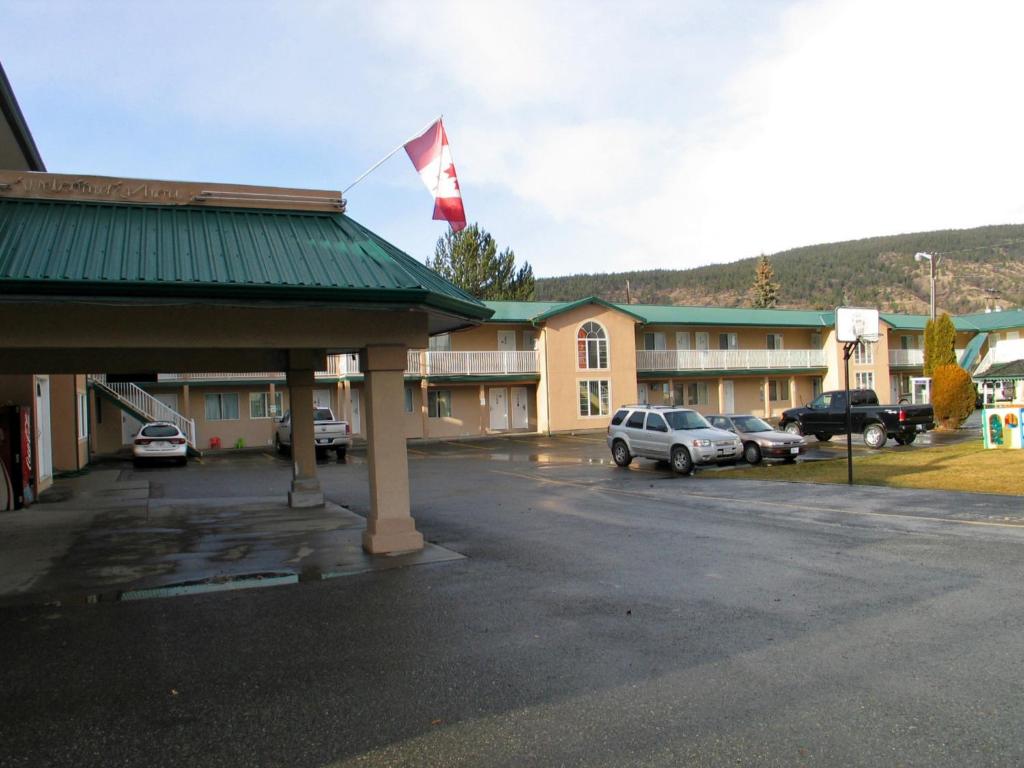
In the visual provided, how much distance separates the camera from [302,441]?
15.3 metres

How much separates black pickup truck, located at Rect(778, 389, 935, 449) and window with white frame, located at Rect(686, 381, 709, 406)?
16285 millimetres

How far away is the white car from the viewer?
2739cm

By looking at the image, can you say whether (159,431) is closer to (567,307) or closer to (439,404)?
(439,404)

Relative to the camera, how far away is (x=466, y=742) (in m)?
4.54

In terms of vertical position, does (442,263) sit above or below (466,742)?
above

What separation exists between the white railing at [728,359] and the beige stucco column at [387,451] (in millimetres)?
34983

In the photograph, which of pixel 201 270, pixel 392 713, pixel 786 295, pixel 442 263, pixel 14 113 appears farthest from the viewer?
pixel 786 295

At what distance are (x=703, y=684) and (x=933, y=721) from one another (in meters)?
1.37

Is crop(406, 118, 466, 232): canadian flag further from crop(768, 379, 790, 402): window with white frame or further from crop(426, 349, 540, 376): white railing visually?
crop(768, 379, 790, 402): window with white frame

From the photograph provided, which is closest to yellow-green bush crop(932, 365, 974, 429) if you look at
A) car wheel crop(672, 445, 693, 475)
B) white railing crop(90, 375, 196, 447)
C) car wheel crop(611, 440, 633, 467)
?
car wheel crop(611, 440, 633, 467)

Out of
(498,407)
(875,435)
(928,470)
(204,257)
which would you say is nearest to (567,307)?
(498,407)

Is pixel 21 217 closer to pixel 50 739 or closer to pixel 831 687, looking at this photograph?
pixel 50 739

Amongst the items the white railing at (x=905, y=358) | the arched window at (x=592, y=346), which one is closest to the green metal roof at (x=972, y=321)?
the white railing at (x=905, y=358)

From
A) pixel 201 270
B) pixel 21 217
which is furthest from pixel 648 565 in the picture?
pixel 21 217
